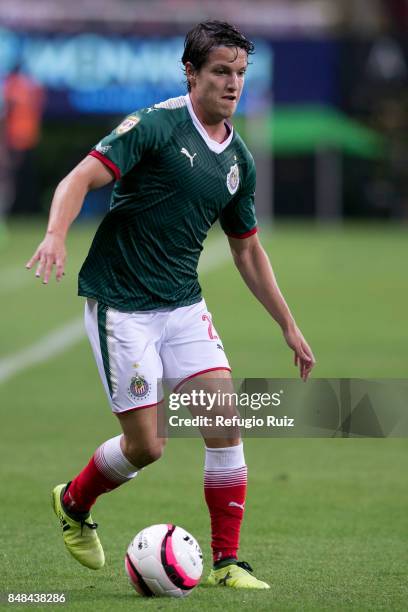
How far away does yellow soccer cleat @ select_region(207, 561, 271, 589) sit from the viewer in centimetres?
628

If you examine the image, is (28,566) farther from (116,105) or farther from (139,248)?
(116,105)

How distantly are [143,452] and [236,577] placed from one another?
0.69 metres

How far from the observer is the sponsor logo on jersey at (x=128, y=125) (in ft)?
19.9

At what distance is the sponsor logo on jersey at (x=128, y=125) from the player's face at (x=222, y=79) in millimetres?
343

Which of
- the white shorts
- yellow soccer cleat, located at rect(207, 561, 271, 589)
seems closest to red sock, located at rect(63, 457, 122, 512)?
the white shorts

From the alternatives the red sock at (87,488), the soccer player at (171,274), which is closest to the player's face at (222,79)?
the soccer player at (171,274)

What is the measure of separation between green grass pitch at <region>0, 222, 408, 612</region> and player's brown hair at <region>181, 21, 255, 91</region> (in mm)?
2331

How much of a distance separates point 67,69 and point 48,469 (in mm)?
29904

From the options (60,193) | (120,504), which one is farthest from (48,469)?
(60,193)

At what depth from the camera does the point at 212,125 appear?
6.43 meters

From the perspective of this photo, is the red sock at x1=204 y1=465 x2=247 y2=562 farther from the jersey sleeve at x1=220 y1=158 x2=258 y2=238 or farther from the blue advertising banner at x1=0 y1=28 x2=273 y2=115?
the blue advertising banner at x1=0 y1=28 x2=273 y2=115

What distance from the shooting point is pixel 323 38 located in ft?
126

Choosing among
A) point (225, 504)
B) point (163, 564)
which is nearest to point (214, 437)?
point (225, 504)

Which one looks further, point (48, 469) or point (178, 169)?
point (48, 469)
